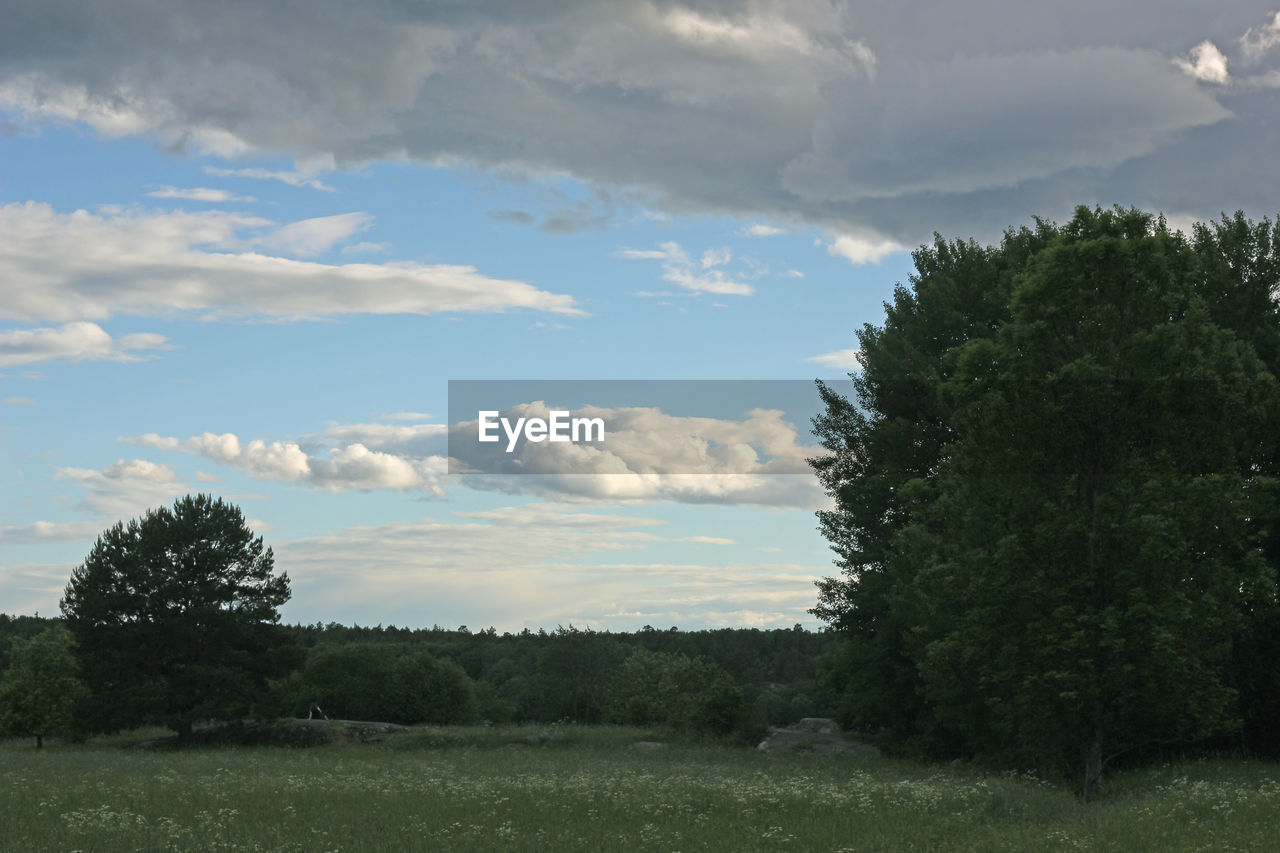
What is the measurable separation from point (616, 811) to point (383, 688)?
6200cm

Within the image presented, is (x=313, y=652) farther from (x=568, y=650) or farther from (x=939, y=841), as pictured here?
(x=939, y=841)

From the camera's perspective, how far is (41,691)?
57.6 metres

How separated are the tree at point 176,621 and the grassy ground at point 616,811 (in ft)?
60.9

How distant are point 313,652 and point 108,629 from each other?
120 ft

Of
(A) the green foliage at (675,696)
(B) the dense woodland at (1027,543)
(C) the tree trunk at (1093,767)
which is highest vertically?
(B) the dense woodland at (1027,543)

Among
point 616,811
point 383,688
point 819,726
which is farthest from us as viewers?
point 383,688

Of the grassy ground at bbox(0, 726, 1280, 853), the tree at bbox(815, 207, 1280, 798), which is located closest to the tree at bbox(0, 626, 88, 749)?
the grassy ground at bbox(0, 726, 1280, 853)

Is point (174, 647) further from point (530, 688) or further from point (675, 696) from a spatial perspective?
point (675, 696)

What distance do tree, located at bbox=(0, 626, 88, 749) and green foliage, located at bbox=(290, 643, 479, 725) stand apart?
1816cm

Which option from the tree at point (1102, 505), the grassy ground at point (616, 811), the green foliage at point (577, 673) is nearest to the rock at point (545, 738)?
the grassy ground at point (616, 811)

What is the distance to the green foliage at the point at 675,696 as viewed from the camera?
48062 mm

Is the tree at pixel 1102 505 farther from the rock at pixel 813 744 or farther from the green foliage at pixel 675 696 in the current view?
the green foliage at pixel 675 696

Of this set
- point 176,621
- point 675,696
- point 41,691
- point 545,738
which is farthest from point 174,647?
point 675,696

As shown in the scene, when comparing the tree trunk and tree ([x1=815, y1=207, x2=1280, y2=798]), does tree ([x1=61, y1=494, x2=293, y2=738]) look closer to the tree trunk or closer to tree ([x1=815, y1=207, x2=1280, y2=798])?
tree ([x1=815, y1=207, x2=1280, y2=798])
